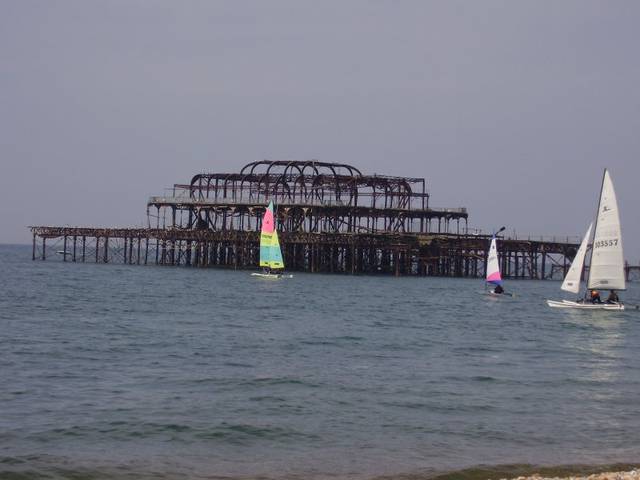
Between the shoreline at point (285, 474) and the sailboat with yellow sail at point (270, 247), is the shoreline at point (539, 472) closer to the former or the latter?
the shoreline at point (285, 474)

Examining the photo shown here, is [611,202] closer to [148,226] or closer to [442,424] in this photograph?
[442,424]

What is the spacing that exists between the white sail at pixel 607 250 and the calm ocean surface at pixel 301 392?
10.2 ft

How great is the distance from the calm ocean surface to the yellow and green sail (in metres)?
29.5

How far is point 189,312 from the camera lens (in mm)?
43219

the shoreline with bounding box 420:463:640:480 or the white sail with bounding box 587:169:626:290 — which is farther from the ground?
the white sail with bounding box 587:169:626:290

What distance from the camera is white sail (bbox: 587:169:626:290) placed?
4556cm

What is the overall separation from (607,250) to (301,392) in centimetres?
2778

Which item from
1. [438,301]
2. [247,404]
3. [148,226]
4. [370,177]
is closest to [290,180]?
[370,177]

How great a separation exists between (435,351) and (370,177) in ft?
198

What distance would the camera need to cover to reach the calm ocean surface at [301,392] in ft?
55.7

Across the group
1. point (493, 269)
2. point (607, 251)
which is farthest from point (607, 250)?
point (493, 269)

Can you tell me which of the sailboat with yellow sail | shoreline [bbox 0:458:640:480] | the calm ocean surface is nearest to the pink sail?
the sailboat with yellow sail

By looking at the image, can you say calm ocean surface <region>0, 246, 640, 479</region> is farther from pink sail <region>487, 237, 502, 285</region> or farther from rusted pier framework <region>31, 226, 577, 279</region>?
rusted pier framework <region>31, 226, 577, 279</region>

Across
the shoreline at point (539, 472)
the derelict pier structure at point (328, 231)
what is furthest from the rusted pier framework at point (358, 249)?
the shoreline at point (539, 472)
